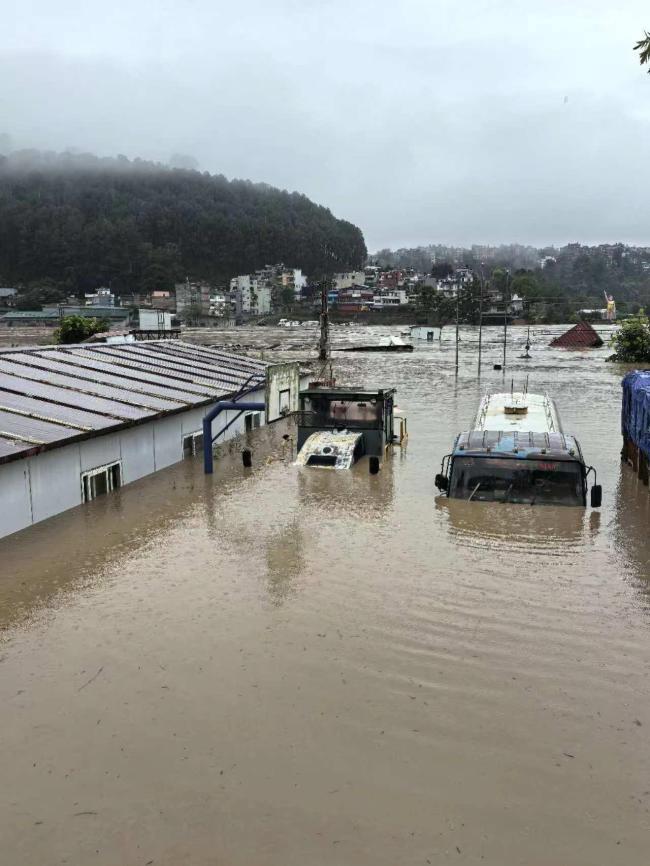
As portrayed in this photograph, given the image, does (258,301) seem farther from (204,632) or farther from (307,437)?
(204,632)

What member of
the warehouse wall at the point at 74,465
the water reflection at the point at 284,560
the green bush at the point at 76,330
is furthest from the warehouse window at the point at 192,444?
the green bush at the point at 76,330

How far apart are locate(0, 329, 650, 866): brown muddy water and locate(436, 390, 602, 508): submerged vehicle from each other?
0.50m

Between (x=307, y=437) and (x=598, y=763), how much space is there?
718 inches

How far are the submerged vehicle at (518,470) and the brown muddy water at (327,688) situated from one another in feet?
1.63

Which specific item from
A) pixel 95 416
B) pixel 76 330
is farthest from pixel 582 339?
pixel 95 416

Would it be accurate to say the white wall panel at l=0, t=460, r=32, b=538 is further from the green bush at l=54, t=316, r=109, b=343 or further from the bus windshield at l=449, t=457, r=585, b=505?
the green bush at l=54, t=316, r=109, b=343

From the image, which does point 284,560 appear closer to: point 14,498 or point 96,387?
point 14,498

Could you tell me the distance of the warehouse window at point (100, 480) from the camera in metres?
21.0

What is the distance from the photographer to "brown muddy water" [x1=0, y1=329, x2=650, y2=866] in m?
7.89

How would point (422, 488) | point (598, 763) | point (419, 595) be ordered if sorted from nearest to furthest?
point (598, 763) → point (419, 595) → point (422, 488)

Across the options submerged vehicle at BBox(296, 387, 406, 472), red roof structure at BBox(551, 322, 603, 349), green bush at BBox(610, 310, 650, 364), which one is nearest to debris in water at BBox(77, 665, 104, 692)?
submerged vehicle at BBox(296, 387, 406, 472)

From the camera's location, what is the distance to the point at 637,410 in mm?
23234

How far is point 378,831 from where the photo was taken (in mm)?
7828

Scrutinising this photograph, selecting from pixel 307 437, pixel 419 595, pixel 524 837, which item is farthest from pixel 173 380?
pixel 524 837
